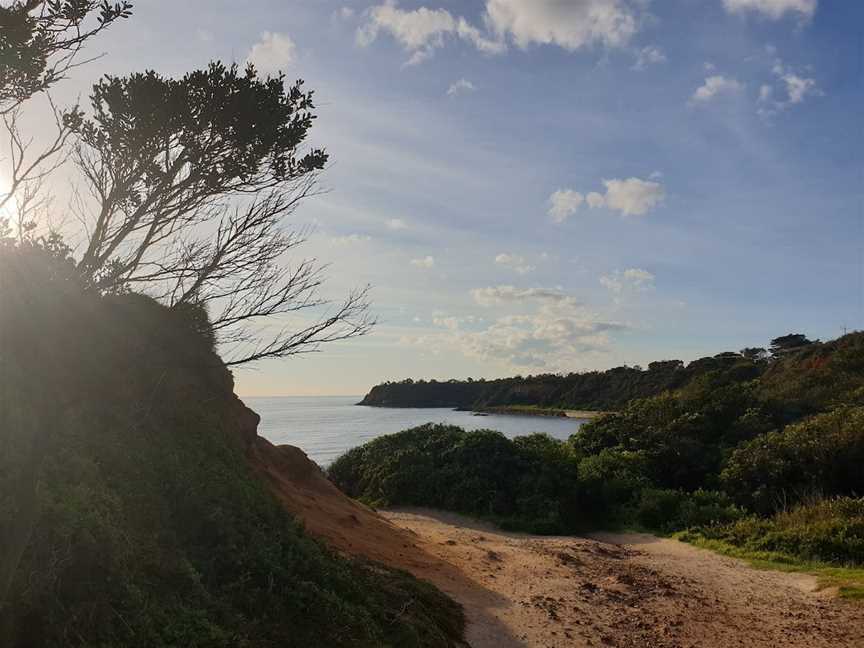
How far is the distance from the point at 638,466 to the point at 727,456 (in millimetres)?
3569

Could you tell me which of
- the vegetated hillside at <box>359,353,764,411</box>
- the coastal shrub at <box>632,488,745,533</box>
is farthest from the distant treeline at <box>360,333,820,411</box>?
the coastal shrub at <box>632,488,745,533</box>

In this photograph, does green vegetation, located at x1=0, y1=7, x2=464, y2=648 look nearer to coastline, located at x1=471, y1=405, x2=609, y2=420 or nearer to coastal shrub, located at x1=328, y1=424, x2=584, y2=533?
coastal shrub, located at x1=328, y1=424, x2=584, y2=533

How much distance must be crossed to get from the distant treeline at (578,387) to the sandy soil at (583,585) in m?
44.7

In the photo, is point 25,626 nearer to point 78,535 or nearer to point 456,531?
point 78,535

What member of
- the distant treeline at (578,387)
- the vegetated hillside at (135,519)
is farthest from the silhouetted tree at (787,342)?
the vegetated hillside at (135,519)

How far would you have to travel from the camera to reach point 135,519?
864 centimetres

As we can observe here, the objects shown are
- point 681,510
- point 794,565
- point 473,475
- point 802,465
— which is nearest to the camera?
point 794,565

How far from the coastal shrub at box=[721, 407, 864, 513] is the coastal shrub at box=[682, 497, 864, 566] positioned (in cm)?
164

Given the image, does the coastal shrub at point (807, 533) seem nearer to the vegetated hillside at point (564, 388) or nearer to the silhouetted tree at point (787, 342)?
the vegetated hillside at point (564, 388)

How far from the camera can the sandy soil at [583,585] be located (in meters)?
11.2

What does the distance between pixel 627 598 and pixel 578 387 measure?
331ft

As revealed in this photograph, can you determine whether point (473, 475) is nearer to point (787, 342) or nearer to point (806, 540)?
point (806, 540)

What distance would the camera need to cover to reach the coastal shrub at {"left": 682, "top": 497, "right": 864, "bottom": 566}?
15.8 metres

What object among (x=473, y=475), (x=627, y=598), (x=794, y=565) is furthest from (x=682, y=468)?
(x=627, y=598)
